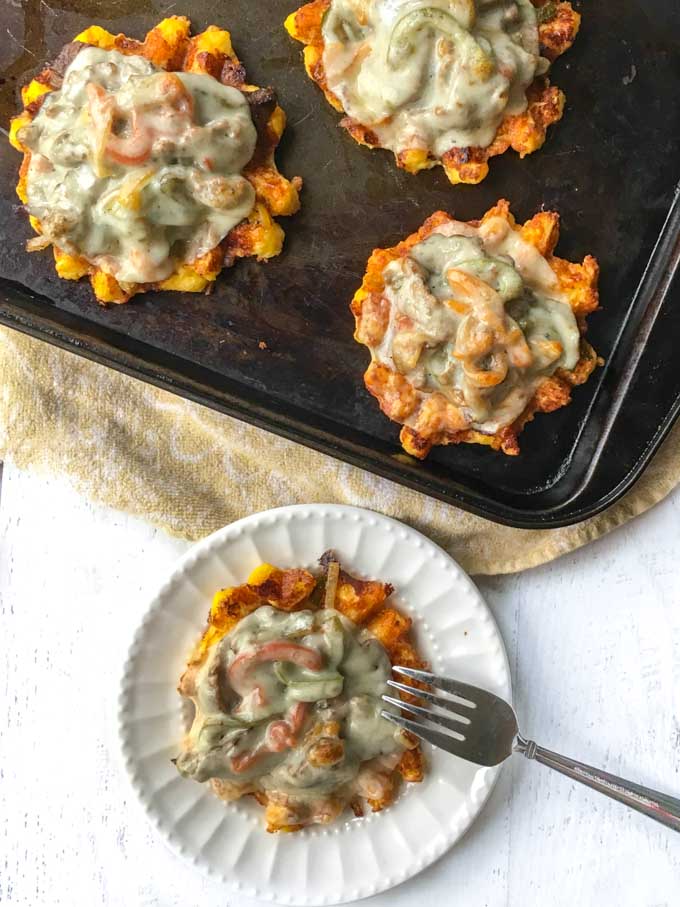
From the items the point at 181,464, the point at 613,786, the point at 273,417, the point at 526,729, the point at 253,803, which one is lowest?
the point at 253,803

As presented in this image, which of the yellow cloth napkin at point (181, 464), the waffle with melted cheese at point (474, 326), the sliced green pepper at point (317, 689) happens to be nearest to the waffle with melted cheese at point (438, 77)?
the waffle with melted cheese at point (474, 326)

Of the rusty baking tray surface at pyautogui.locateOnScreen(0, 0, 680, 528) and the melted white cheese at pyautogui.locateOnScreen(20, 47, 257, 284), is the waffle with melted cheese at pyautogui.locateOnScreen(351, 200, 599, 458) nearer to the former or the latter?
the rusty baking tray surface at pyautogui.locateOnScreen(0, 0, 680, 528)

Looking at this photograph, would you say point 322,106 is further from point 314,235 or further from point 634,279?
point 634,279

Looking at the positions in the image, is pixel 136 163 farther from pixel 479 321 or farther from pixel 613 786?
pixel 613 786

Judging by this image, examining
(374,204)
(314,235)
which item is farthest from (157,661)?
(374,204)

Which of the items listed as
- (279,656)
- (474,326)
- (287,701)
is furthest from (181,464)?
(474,326)

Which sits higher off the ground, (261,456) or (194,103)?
(194,103)
